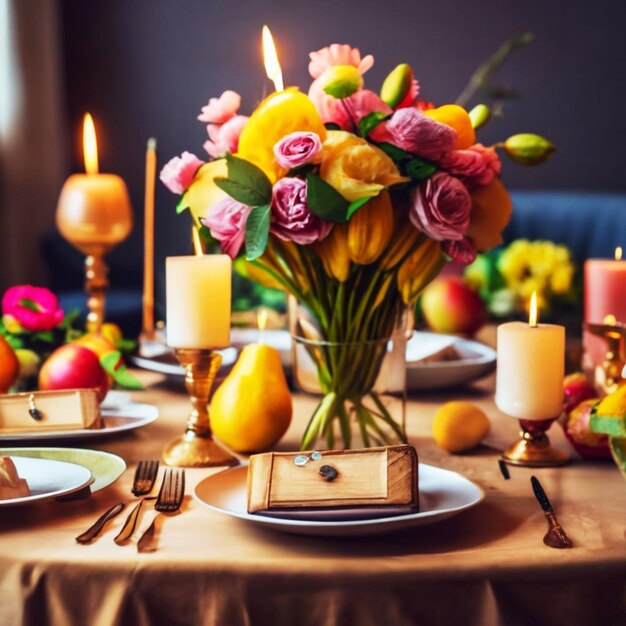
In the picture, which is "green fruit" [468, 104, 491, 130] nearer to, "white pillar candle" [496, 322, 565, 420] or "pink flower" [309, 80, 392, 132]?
"pink flower" [309, 80, 392, 132]

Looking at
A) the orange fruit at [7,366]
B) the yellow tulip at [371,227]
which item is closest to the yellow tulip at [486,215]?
the yellow tulip at [371,227]

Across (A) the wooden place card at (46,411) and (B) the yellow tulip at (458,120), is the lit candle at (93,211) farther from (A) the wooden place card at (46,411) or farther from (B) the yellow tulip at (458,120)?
(B) the yellow tulip at (458,120)

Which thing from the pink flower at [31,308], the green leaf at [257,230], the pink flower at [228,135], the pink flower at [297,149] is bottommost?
the pink flower at [31,308]

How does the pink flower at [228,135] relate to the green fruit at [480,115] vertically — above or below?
below

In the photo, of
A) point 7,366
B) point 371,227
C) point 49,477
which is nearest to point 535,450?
point 371,227

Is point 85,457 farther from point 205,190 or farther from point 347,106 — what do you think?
point 347,106

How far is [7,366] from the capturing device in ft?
4.07

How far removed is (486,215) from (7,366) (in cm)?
62

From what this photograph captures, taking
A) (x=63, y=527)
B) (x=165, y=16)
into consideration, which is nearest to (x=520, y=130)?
(x=165, y=16)

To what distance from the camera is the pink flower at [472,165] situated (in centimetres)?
103

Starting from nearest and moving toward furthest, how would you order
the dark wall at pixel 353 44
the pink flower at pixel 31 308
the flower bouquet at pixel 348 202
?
the flower bouquet at pixel 348 202 → the pink flower at pixel 31 308 → the dark wall at pixel 353 44

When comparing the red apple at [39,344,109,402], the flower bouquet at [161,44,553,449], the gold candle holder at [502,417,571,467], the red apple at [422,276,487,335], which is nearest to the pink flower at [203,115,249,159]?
the flower bouquet at [161,44,553,449]

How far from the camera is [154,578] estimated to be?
0.78 metres

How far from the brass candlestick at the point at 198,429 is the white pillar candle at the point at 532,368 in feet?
1.03
